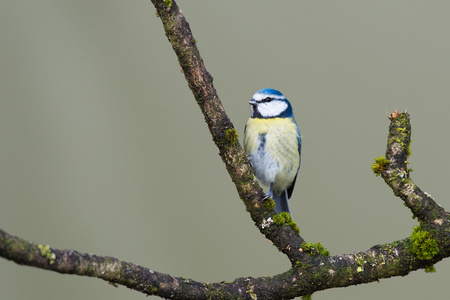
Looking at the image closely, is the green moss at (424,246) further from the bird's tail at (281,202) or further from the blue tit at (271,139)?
the bird's tail at (281,202)

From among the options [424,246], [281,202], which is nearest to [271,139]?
[281,202]

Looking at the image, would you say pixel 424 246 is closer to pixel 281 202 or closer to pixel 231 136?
pixel 231 136

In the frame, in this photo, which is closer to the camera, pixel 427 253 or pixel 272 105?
pixel 427 253

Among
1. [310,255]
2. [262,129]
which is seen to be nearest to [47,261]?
[310,255]

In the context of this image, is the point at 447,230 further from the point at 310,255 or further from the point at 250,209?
the point at 250,209

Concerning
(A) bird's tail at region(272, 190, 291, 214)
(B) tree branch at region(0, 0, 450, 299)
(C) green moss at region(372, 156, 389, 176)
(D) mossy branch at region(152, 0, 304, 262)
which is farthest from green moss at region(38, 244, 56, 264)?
(A) bird's tail at region(272, 190, 291, 214)

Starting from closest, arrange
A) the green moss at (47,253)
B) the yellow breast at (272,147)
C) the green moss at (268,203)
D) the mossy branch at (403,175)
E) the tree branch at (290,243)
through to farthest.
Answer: the green moss at (47,253) < the tree branch at (290,243) < the mossy branch at (403,175) < the green moss at (268,203) < the yellow breast at (272,147)

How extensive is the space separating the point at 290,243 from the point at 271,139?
91 centimetres

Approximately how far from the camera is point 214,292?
1.30 meters

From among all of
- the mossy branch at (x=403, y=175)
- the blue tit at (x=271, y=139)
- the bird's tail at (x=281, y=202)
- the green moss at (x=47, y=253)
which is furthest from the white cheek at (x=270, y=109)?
the green moss at (x=47, y=253)

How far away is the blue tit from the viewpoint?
230 cm

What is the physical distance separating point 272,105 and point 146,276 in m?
1.33

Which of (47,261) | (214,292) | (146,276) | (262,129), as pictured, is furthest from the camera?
(262,129)

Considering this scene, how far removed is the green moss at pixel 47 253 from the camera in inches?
39.4
